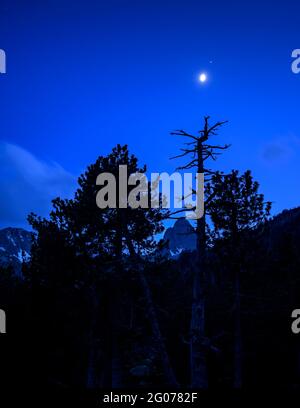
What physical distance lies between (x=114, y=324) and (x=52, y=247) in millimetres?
4898

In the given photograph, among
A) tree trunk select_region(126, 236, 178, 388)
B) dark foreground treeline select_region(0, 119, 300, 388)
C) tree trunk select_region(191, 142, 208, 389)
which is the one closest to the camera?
tree trunk select_region(191, 142, 208, 389)

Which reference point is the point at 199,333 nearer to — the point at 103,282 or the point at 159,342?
the point at 159,342

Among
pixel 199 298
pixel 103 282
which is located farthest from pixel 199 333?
pixel 103 282

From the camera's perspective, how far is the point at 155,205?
46.9 feet

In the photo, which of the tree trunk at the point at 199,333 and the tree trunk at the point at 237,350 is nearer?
the tree trunk at the point at 199,333

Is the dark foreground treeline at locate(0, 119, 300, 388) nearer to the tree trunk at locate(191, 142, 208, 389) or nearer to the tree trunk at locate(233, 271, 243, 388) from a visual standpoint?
the tree trunk at locate(233, 271, 243, 388)

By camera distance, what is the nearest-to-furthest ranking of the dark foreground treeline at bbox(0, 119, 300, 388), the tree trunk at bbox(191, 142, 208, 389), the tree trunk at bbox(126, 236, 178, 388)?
the tree trunk at bbox(191, 142, 208, 389) < the tree trunk at bbox(126, 236, 178, 388) < the dark foreground treeline at bbox(0, 119, 300, 388)

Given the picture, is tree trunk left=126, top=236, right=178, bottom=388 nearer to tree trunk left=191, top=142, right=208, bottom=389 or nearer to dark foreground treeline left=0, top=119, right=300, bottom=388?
dark foreground treeline left=0, top=119, right=300, bottom=388

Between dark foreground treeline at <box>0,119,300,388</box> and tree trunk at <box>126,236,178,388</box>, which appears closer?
tree trunk at <box>126,236,178,388</box>

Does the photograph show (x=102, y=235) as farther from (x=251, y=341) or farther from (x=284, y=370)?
(x=284, y=370)

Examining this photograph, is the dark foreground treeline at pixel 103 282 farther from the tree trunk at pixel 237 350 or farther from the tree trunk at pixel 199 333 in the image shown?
the tree trunk at pixel 199 333

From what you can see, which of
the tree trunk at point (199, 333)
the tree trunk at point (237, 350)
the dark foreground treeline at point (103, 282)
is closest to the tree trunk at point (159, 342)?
the dark foreground treeline at point (103, 282)

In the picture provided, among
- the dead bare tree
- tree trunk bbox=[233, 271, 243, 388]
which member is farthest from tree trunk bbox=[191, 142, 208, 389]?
tree trunk bbox=[233, 271, 243, 388]
